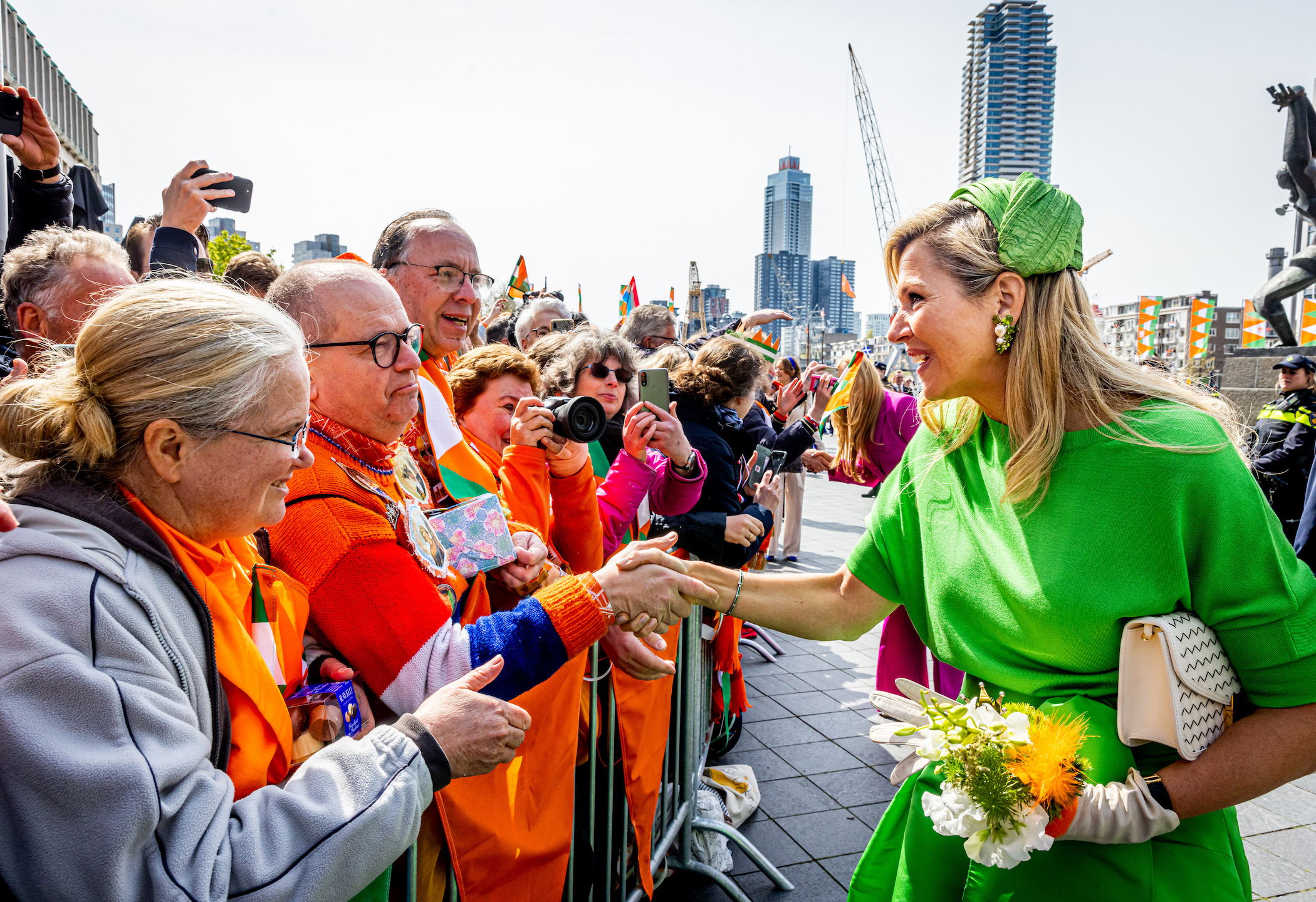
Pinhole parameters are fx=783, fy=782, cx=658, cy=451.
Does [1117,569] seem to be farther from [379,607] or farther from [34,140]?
[34,140]

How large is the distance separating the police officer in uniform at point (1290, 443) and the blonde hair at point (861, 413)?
4.53 metres

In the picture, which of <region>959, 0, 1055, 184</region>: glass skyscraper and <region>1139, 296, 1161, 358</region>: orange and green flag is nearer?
<region>1139, 296, 1161, 358</region>: orange and green flag

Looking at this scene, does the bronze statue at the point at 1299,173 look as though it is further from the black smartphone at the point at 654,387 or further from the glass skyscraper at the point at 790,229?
the glass skyscraper at the point at 790,229

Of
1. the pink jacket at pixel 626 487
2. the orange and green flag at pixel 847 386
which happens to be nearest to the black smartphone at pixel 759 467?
the orange and green flag at pixel 847 386

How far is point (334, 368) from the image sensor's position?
1.91 metres

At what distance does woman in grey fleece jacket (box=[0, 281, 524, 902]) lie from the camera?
99cm

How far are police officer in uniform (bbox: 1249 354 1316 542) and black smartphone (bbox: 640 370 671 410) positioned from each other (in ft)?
22.1

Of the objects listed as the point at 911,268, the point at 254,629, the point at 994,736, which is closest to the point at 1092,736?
the point at 994,736

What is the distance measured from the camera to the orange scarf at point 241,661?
126 cm

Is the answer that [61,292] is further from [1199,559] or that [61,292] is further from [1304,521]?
[1304,521]

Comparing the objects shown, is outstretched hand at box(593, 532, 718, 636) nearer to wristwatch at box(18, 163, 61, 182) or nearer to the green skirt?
the green skirt

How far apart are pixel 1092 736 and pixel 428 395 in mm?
1908

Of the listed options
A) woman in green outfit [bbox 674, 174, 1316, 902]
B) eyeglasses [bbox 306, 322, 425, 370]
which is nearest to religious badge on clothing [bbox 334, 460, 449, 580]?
eyeglasses [bbox 306, 322, 425, 370]

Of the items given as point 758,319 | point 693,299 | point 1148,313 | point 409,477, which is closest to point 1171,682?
point 409,477
